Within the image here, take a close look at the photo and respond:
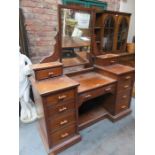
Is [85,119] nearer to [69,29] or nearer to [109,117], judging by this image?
[109,117]

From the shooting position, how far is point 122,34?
Answer: 252cm

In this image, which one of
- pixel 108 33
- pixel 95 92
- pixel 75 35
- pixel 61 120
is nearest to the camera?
pixel 61 120

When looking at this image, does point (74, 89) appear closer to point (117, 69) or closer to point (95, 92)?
point (95, 92)

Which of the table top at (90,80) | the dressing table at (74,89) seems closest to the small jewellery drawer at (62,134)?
the dressing table at (74,89)

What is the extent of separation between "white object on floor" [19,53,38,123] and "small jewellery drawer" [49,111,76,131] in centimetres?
74

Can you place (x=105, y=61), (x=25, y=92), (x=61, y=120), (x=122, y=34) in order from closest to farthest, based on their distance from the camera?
(x=61, y=120)
(x=25, y=92)
(x=105, y=61)
(x=122, y=34)

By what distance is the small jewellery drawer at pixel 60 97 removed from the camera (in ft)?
4.41

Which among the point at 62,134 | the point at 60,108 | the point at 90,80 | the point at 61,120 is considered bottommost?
the point at 62,134

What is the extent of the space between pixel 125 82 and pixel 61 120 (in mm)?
1098

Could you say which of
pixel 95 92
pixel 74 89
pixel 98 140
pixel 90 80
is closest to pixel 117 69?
pixel 90 80

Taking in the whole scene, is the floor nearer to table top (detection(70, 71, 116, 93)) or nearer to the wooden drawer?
table top (detection(70, 71, 116, 93))
